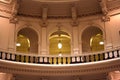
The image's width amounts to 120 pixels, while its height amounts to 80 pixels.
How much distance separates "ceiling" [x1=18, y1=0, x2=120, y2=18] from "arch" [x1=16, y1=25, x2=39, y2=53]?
3.46 feet

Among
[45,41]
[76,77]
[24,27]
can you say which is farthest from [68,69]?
[24,27]

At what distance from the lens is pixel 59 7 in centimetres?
2106

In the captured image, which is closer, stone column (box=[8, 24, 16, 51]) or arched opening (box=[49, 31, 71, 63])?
stone column (box=[8, 24, 16, 51])

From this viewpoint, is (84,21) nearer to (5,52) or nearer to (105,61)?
(105,61)

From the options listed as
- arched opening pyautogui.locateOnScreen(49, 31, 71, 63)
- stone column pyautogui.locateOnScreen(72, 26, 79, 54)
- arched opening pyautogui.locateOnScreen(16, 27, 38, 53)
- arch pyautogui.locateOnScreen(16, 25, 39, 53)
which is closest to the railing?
stone column pyautogui.locateOnScreen(72, 26, 79, 54)

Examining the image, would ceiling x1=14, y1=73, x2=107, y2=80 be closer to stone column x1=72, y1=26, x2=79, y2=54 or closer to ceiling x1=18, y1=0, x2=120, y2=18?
stone column x1=72, y1=26, x2=79, y2=54

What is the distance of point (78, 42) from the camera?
67.5 ft

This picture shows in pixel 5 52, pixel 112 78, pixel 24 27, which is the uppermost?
pixel 24 27

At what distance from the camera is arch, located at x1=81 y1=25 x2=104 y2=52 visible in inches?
835

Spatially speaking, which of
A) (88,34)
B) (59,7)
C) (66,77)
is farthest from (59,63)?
(59,7)

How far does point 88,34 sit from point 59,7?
2.89m

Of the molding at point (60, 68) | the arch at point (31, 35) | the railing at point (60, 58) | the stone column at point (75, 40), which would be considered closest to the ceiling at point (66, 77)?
the molding at point (60, 68)

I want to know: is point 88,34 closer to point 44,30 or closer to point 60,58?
point 44,30

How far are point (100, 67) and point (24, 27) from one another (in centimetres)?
631
